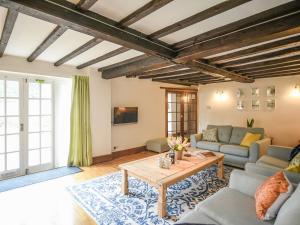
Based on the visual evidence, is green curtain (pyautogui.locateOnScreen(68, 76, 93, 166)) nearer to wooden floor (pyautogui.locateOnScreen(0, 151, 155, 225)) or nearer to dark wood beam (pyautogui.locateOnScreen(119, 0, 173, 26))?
wooden floor (pyautogui.locateOnScreen(0, 151, 155, 225))

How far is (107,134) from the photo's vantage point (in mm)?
4793

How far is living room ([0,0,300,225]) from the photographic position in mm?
1820

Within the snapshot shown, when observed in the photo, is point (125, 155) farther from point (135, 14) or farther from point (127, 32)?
point (135, 14)

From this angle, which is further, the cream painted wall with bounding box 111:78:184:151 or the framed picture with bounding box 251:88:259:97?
the framed picture with bounding box 251:88:259:97

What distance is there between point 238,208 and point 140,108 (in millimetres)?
4324

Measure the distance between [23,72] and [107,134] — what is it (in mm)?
2277

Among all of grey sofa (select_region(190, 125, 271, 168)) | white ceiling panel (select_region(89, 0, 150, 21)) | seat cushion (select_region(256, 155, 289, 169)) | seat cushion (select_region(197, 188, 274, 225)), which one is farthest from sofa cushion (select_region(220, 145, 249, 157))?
white ceiling panel (select_region(89, 0, 150, 21))

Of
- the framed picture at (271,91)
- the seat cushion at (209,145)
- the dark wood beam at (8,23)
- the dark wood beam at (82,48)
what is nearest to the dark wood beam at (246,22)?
the dark wood beam at (82,48)

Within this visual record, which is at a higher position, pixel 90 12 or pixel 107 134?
pixel 90 12

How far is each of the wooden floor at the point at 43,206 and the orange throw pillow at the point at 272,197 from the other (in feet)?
6.14

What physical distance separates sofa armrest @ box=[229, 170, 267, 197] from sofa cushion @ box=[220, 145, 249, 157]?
2.06 m

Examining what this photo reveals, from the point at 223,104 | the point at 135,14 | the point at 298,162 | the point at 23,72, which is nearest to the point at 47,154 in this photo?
the point at 23,72

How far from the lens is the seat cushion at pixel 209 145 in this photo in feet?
14.9

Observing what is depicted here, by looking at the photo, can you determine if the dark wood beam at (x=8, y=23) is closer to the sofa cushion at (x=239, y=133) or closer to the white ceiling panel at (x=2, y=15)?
the white ceiling panel at (x=2, y=15)
